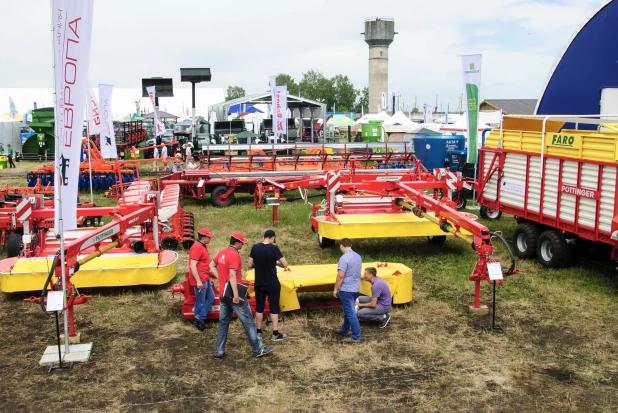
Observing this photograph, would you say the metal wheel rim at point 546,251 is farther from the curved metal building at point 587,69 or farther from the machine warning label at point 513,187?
the curved metal building at point 587,69

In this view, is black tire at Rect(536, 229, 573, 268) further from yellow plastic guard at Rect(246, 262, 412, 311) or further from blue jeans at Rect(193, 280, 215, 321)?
blue jeans at Rect(193, 280, 215, 321)

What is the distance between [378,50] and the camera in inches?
3184

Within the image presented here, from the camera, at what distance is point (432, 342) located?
722 cm

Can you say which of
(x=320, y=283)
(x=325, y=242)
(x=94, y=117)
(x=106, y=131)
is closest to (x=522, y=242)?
(x=325, y=242)

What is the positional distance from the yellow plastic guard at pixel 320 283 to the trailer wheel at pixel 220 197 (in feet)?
27.5

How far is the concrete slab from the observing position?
6595 millimetres

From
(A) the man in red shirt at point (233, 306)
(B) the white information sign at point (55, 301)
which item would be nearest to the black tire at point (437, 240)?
(A) the man in red shirt at point (233, 306)

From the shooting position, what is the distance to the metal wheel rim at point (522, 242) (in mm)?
10885

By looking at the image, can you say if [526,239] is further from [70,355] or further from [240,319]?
[70,355]

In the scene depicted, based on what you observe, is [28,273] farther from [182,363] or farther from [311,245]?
[311,245]

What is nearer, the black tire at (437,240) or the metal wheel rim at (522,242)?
the metal wheel rim at (522,242)

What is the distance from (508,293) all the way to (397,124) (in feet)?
101

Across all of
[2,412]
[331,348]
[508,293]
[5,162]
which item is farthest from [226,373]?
[5,162]

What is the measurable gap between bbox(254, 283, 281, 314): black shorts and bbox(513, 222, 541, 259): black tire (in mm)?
5486
